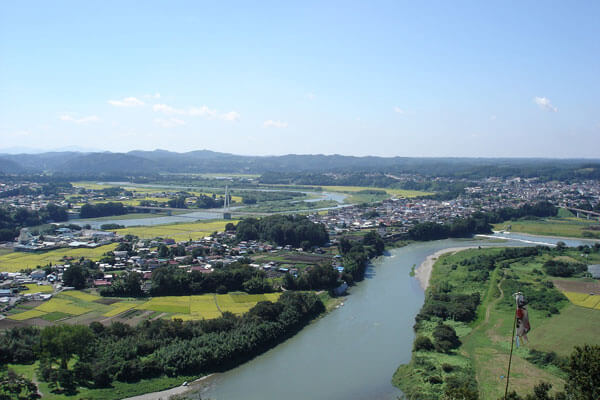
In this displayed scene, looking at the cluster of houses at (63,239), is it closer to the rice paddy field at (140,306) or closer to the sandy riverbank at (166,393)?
the rice paddy field at (140,306)

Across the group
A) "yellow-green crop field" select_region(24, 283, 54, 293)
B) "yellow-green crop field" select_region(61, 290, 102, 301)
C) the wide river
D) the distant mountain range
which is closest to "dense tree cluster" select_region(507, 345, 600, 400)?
the wide river

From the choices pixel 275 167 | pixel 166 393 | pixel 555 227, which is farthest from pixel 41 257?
pixel 275 167

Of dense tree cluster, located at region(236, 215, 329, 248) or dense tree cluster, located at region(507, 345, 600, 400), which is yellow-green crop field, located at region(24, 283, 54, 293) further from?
dense tree cluster, located at region(507, 345, 600, 400)

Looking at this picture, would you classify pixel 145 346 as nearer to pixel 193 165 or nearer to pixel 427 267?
pixel 427 267

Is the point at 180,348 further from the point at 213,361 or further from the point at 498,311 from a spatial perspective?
the point at 498,311

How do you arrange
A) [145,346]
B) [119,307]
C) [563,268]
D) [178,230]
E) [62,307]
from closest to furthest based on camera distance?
[145,346], [62,307], [119,307], [563,268], [178,230]

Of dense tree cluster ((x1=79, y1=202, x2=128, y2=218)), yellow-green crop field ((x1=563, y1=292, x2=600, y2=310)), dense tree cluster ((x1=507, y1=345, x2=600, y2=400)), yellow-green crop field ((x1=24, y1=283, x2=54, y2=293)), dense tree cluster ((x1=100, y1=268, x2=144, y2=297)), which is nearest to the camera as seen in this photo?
dense tree cluster ((x1=507, y1=345, x2=600, y2=400))
